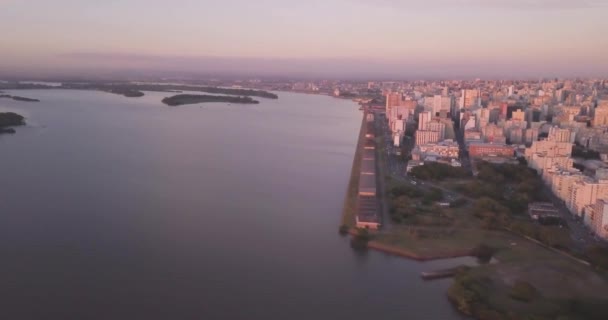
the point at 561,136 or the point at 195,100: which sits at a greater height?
the point at 195,100

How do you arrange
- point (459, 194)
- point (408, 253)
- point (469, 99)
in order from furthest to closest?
point (469, 99) → point (459, 194) → point (408, 253)

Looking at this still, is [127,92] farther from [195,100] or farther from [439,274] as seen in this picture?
[439,274]

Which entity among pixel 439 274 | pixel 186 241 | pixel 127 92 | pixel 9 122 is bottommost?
pixel 439 274

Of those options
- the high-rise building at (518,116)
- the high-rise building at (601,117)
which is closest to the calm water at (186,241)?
the high-rise building at (518,116)

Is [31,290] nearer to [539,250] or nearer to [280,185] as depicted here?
[280,185]

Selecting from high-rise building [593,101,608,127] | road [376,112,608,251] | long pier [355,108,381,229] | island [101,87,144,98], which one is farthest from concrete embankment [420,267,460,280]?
island [101,87,144,98]

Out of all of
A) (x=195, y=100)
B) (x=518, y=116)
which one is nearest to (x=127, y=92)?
(x=195, y=100)

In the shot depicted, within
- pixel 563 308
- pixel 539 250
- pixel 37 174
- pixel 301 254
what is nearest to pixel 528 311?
pixel 563 308

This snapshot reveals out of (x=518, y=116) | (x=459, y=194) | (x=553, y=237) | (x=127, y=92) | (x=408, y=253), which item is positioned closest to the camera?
(x=408, y=253)
